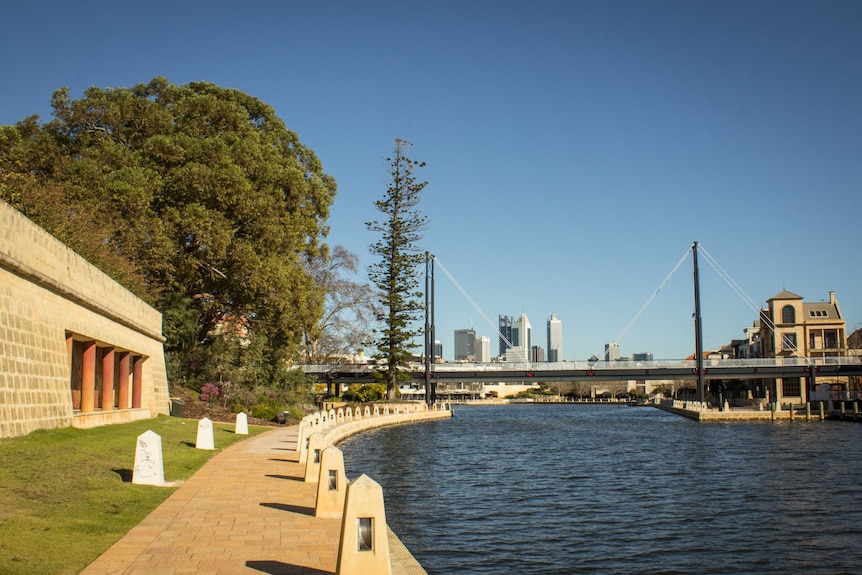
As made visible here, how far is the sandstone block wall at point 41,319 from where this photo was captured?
1667 cm

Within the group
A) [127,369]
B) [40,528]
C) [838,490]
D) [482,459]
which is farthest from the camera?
[482,459]

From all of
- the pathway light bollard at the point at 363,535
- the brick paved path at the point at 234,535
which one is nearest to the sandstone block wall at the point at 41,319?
the brick paved path at the point at 234,535

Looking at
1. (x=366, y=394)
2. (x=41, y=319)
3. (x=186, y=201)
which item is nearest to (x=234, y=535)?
(x=41, y=319)

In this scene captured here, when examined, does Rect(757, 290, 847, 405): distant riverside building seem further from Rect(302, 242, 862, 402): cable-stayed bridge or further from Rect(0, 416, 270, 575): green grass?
Rect(0, 416, 270, 575): green grass

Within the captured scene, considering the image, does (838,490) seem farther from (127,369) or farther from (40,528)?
(127,369)

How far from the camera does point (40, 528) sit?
34.0 ft

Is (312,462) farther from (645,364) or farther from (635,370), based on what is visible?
(635,370)

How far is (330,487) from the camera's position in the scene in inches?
517

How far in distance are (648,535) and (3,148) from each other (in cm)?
3887

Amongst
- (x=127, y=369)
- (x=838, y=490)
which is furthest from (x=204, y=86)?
(x=838, y=490)

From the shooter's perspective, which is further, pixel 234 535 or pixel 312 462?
pixel 312 462

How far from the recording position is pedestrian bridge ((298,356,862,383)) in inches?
2960

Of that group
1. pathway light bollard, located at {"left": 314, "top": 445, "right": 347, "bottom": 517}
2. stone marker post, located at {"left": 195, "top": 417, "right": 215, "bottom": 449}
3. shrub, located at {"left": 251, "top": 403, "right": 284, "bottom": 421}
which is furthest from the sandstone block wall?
shrub, located at {"left": 251, "top": 403, "right": 284, "bottom": 421}

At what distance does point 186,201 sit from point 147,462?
27592mm
